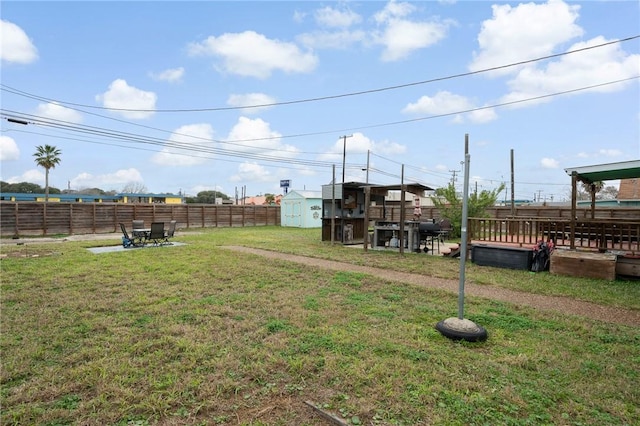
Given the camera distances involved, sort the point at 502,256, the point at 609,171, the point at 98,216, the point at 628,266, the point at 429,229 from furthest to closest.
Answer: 1. the point at 98,216
2. the point at 429,229
3. the point at 502,256
4. the point at 609,171
5. the point at 628,266

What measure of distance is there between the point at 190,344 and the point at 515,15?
9.89m

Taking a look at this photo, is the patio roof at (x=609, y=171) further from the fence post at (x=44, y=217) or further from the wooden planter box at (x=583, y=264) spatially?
the fence post at (x=44, y=217)

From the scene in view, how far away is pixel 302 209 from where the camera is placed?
2458 centimetres

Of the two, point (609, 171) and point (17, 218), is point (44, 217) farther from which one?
point (609, 171)

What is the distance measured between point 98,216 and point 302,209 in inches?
491

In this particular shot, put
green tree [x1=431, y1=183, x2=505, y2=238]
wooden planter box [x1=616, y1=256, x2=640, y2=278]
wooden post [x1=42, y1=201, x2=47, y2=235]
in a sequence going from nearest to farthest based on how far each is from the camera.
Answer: wooden planter box [x1=616, y1=256, x2=640, y2=278]
green tree [x1=431, y1=183, x2=505, y2=238]
wooden post [x1=42, y1=201, x2=47, y2=235]

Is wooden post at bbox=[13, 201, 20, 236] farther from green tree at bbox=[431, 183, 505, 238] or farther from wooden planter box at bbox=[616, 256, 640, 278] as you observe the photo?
wooden planter box at bbox=[616, 256, 640, 278]

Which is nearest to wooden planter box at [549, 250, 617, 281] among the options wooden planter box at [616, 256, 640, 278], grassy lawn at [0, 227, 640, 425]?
wooden planter box at [616, 256, 640, 278]

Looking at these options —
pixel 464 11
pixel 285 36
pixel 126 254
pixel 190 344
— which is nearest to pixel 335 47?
pixel 285 36

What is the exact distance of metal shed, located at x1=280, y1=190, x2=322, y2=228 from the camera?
2447 cm

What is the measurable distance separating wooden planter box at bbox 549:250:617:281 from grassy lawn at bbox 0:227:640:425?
0.75 metres

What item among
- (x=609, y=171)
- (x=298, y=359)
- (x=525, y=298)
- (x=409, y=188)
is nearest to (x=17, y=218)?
(x=409, y=188)

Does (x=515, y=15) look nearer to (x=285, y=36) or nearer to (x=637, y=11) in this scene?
(x=637, y=11)

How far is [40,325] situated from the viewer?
12.6 ft
